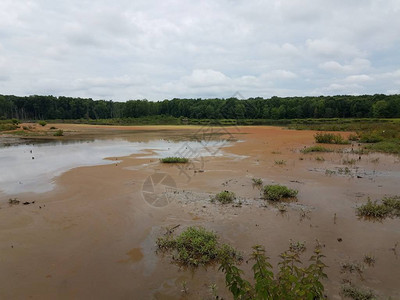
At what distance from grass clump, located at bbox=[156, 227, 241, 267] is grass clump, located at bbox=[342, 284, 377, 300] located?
177cm

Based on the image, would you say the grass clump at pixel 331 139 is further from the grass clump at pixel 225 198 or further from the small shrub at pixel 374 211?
the grass clump at pixel 225 198

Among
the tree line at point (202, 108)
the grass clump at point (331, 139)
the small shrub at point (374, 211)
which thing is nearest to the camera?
the small shrub at point (374, 211)

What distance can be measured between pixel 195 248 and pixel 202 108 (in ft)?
307

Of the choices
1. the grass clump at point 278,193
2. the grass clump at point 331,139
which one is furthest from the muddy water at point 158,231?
the grass clump at point 331,139

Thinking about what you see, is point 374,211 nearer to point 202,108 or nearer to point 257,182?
point 257,182

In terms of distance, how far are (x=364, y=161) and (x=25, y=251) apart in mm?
15314

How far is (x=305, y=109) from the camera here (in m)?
89.3

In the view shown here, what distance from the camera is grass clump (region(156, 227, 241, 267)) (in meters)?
5.04

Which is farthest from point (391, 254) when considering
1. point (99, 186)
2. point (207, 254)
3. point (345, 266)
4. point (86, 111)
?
point (86, 111)

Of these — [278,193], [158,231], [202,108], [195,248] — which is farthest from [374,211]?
[202,108]

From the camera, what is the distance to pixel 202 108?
97438mm

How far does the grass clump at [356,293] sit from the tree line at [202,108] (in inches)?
2556

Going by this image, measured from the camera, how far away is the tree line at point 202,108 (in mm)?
80688

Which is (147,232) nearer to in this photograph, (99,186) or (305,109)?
(99,186)
